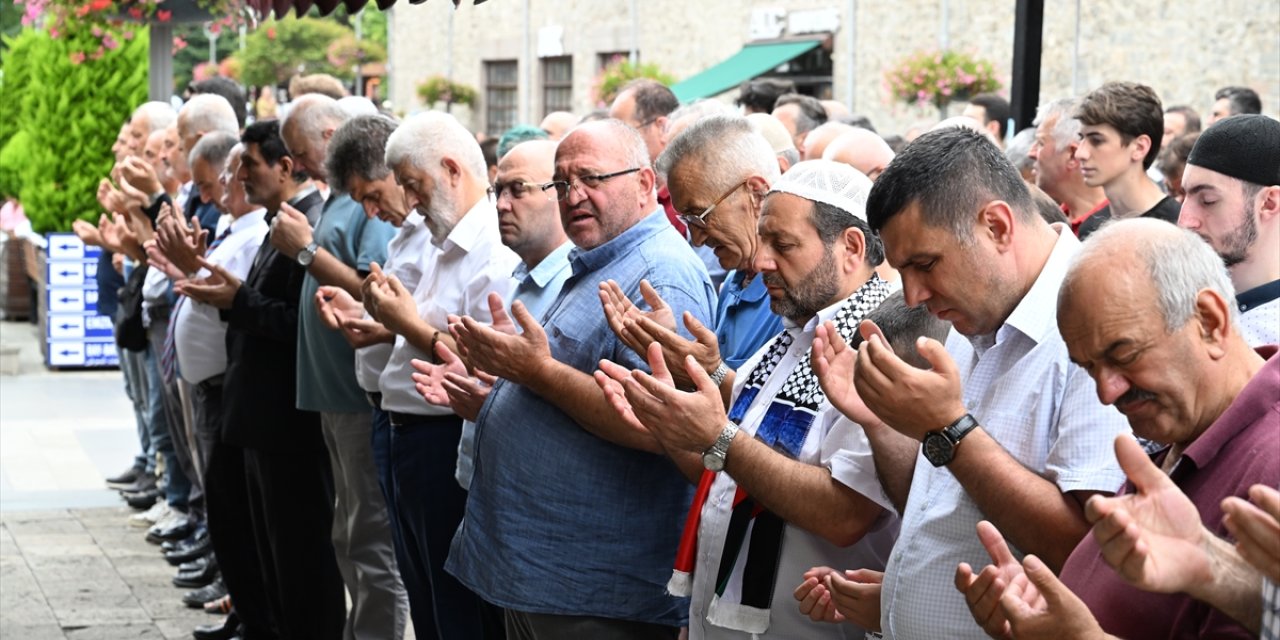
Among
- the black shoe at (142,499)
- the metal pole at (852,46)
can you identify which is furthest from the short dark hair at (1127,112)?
the metal pole at (852,46)

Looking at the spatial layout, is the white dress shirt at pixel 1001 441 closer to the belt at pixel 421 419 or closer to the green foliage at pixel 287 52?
the belt at pixel 421 419

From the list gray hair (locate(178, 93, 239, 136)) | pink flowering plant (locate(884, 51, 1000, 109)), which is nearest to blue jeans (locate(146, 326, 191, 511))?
gray hair (locate(178, 93, 239, 136))

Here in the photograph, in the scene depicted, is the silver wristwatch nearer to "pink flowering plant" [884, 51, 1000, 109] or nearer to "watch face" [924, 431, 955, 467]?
"watch face" [924, 431, 955, 467]

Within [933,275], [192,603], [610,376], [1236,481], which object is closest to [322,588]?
[192,603]

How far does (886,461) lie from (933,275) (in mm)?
374

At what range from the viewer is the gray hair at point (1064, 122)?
5336mm

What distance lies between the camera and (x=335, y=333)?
5.55m

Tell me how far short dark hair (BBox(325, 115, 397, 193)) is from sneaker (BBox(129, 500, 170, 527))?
Result: 3.70m

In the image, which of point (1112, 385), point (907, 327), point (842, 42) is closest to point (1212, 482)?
point (1112, 385)

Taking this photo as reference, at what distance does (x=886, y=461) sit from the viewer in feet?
9.75

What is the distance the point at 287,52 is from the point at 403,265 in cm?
4696

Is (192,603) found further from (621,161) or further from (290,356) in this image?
(621,161)

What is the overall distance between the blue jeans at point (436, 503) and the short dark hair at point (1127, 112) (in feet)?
7.04

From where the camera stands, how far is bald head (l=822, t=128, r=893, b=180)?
18.8 feet
